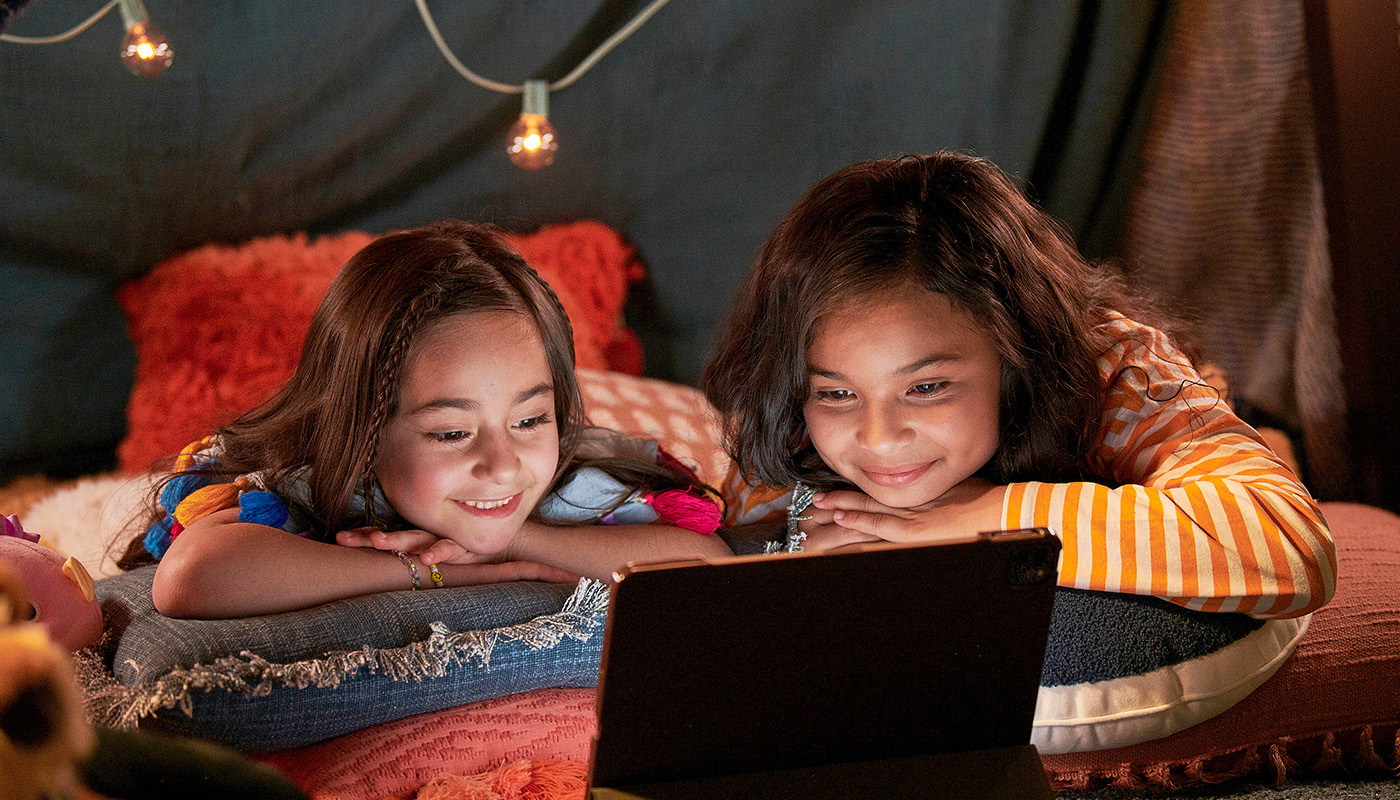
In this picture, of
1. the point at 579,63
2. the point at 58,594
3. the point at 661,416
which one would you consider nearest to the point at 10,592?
the point at 58,594

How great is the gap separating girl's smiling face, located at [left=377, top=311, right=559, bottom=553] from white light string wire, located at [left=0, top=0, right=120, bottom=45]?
1027 millimetres

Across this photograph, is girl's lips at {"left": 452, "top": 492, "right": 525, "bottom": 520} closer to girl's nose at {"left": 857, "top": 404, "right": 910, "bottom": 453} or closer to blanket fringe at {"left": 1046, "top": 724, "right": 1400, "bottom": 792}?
girl's nose at {"left": 857, "top": 404, "right": 910, "bottom": 453}

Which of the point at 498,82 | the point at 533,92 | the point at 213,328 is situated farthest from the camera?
the point at 498,82

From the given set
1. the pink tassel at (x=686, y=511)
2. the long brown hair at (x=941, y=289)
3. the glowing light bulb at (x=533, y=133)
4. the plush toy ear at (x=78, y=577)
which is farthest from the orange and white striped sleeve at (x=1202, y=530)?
the glowing light bulb at (x=533, y=133)

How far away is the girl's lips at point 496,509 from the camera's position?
97 cm

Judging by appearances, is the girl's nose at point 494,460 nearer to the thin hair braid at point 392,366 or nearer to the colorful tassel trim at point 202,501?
the thin hair braid at point 392,366

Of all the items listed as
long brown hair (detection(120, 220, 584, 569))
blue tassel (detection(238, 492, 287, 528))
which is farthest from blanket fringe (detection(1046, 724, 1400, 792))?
blue tassel (detection(238, 492, 287, 528))

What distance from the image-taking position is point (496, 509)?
981 mm

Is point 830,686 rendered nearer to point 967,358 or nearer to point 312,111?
point 967,358

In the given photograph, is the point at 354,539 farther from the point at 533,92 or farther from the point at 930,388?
the point at 533,92

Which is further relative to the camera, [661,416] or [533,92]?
[533,92]

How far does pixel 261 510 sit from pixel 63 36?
1.03 metres

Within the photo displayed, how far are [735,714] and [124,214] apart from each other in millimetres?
1419

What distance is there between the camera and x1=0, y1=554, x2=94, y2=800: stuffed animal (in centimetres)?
32
